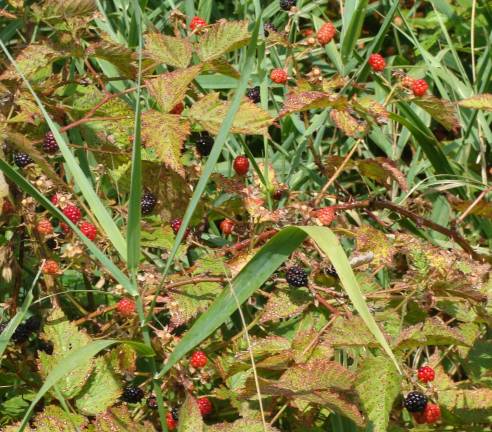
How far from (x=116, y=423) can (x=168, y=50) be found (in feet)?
2.30

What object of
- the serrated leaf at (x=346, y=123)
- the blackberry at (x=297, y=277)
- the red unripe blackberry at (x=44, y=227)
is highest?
the serrated leaf at (x=346, y=123)

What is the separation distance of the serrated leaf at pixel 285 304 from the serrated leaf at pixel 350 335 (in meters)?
0.12

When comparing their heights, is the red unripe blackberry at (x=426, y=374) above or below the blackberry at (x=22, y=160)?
below

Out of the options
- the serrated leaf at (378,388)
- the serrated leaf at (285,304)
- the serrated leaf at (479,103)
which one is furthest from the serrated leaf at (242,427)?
the serrated leaf at (479,103)

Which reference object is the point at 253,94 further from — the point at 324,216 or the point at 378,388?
the point at 378,388

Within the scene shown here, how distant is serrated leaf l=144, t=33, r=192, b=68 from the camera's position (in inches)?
75.5

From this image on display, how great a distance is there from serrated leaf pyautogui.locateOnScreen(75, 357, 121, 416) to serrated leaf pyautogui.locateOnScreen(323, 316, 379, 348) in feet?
1.27

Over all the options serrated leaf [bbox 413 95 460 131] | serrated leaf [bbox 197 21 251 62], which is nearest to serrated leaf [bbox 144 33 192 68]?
serrated leaf [bbox 197 21 251 62]

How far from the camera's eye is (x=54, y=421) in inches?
66.7

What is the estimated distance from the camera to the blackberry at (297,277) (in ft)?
6.36

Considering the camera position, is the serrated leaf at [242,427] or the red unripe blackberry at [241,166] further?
the red unripe blackberry at [241,166]

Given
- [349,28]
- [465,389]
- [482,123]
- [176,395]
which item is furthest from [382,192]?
[176,395]

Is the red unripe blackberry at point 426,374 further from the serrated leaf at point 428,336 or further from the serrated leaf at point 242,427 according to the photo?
the serrated leaf at point 242,427

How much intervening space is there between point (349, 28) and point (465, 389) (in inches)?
35.5
